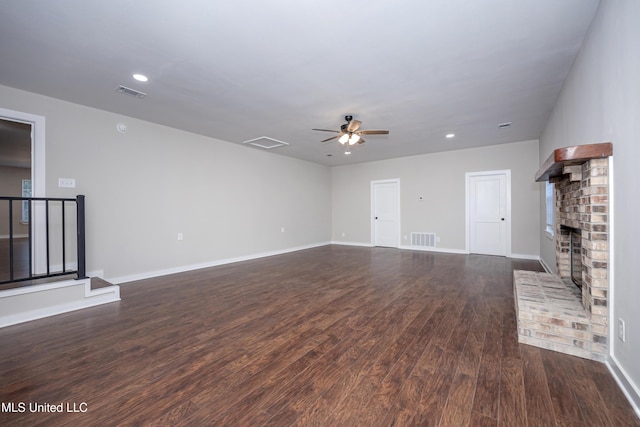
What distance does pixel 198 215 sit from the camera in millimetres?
5312

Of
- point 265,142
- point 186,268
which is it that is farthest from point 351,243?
point 186,268

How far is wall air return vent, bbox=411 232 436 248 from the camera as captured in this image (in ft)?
23.5

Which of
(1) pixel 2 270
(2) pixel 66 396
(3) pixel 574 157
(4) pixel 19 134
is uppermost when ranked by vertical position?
(4) pixel 19 134

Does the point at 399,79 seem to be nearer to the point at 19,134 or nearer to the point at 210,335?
the point at 210,335

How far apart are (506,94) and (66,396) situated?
5158 mm

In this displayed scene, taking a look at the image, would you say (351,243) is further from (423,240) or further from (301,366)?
(301,366)

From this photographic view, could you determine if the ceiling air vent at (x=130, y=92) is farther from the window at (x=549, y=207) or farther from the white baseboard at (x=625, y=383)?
the window at (x=549, y=207)

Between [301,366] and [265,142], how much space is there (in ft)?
15.7

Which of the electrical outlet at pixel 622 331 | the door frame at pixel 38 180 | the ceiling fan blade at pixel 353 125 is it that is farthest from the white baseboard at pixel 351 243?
the door frame at pixel 38 180

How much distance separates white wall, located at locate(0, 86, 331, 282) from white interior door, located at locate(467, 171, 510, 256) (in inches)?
189

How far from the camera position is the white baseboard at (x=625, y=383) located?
1526mm

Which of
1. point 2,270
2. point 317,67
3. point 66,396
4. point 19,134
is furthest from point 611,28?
point 19,134

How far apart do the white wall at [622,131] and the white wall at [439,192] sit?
430cm

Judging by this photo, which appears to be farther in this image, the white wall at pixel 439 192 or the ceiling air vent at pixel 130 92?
the white wall at pixel 439 192
